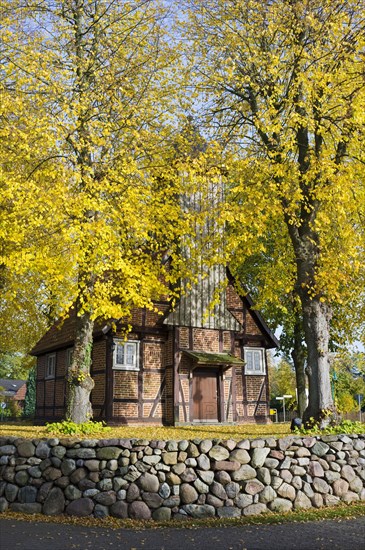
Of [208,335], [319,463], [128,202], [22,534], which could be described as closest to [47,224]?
[128,202]

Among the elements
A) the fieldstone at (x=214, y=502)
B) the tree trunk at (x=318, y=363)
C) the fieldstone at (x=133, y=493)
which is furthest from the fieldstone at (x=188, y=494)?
the tree trunk at (x=318, y=363)

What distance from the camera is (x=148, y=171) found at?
47.6 feet

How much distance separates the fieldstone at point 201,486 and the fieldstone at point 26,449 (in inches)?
118

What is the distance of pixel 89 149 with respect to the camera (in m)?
12.7

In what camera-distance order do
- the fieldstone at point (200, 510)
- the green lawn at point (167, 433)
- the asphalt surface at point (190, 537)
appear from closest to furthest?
the asphalt surface at point (190, 537)
the fieldstone at point (200, 510)
the green lawn at point (167, 433)

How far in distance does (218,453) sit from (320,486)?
6.93 feet

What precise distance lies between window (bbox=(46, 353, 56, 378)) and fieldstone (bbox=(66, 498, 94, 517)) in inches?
583

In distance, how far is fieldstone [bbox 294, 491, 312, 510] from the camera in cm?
961

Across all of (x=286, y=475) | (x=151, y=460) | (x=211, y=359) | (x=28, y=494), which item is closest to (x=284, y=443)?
(x=286, y=475)

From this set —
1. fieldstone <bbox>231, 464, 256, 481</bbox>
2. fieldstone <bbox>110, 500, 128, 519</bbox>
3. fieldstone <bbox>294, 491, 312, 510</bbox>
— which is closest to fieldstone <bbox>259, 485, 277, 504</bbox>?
fieldstone <bbox>231, 464, 256, 481</bbox>

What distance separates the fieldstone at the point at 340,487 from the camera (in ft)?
33.0

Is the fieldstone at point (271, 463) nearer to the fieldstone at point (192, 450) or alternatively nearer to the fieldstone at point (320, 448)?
the fieldstone at point (320, 448)

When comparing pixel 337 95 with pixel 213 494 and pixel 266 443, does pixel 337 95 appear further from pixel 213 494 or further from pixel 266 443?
pixel 213 494

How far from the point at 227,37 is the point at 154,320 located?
10190mm
